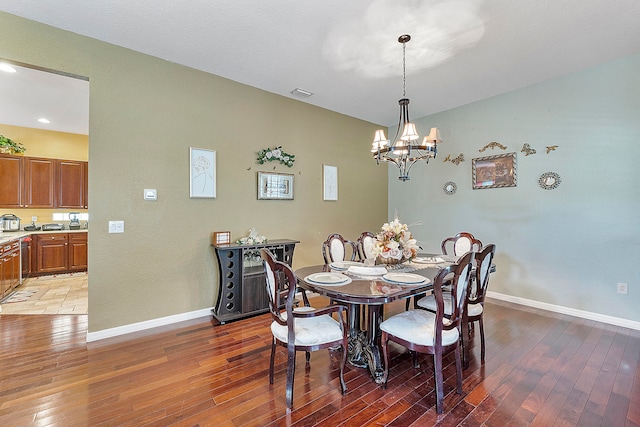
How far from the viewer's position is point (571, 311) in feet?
11.8

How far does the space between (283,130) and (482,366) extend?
12.2 feet

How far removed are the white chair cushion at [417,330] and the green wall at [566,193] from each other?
2737 millimetres

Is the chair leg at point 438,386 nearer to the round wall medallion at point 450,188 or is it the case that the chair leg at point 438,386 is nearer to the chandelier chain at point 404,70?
the chandelier chain at point 404,70

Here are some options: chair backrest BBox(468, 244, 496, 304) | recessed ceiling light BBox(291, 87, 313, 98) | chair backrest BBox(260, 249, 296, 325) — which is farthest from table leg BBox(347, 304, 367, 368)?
recessed ceiling light BBox(291, 87, 313, 98)

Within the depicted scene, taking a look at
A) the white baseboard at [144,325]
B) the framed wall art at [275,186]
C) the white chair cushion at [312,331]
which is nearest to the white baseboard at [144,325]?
the white baseboard at [144,325]

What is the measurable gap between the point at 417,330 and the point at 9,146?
23.9 ft

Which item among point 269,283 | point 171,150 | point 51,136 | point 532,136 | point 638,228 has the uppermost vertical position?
point 51,136

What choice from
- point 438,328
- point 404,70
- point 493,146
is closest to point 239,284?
point 438,328

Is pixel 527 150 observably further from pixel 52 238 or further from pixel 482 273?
pixel 52 238

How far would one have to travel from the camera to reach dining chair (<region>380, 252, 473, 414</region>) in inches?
73.1

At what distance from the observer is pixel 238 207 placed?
→ 3.83m

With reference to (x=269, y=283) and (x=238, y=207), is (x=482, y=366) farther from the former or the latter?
(x=238, y=207)

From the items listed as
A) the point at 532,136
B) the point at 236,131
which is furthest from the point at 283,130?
the point at 532,136

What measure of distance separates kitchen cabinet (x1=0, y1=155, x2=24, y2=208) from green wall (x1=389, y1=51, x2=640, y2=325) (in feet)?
25.8
